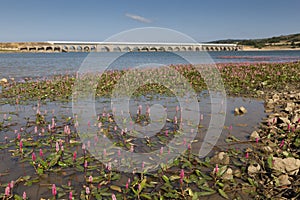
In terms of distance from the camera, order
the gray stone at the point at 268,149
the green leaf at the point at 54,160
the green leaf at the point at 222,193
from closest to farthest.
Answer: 1. the green leaf at the point at 222,193
2. the green leaf at the point at 54,160
3. the gray stone at the point at 268,149

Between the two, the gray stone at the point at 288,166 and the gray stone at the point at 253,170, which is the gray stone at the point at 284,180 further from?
the gray stone at the point at 253,170

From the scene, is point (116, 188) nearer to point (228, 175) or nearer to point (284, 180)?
point (228, 175)

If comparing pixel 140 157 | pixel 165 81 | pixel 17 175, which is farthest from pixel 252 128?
pixel 165 81

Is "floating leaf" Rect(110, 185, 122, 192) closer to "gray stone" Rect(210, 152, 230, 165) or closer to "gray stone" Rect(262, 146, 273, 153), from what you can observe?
"gray stone" Rect(210, 152, 230, 165)

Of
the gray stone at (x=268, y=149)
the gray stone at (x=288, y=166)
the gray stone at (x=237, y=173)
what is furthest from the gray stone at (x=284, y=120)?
the gray stone at (x=237, y=173)

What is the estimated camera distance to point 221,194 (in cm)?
348

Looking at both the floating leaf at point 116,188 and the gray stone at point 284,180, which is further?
the floating leaf at point 116,188

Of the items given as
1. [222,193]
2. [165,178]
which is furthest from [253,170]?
[165,178]

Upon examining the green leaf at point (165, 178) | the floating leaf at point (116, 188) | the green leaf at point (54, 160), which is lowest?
the floating leaf at point (116, 188)

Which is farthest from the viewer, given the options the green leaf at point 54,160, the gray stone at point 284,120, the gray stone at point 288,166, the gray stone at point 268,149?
the gray stone at point 284,120

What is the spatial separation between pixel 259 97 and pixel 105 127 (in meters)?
7.09

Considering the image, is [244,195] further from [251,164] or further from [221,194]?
[251,164]

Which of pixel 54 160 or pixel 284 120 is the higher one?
pixel 284 120

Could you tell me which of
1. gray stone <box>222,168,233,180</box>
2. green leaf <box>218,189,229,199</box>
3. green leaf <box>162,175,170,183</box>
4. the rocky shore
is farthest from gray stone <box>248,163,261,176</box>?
green leaf <box>162,175,170,183</box>
